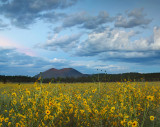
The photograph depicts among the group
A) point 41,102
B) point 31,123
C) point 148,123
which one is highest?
point 41,102

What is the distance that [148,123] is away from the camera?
4.39 m

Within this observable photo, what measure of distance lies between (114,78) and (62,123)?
60.3 feet

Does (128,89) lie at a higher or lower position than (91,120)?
higher

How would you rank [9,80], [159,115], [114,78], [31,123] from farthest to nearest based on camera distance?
[9,80]
[114,78]
[159,115]
[31,123]

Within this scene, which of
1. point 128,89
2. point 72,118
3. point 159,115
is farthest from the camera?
point 128,89

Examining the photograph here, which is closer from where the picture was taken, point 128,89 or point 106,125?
point 106,125

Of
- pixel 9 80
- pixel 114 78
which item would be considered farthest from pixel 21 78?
pixel 114 78

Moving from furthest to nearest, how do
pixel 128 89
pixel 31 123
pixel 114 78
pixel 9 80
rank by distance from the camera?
1. pixel 9 80
2. pixel 114 78
3. pixel 128 89
4. pixel 31 123

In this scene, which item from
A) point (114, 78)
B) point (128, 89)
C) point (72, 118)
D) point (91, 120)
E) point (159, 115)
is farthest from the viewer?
point (114, 78)

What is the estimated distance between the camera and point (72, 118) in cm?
437

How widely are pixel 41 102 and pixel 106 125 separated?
1939 mm

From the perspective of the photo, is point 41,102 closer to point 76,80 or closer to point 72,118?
point 72,118

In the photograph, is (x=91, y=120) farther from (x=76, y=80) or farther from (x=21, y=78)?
(x=21, y=78)

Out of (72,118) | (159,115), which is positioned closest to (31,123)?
(72,118)
